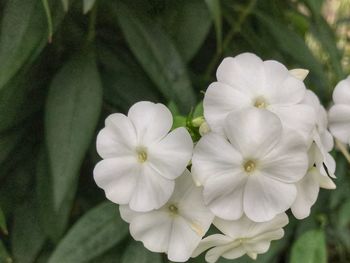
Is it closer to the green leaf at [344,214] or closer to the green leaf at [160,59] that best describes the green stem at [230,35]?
the green leaf at [160,59]

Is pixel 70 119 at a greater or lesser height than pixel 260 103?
lesser

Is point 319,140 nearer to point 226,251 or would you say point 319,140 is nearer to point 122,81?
point 226,251

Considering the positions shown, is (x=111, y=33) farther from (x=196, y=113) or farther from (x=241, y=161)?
(x=241, y=161)

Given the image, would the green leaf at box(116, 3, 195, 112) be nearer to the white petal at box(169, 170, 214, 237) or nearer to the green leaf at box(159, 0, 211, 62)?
the green leaf at box(159, 0, 211, 62)

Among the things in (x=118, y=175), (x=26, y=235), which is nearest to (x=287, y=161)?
(x=118, y=175)

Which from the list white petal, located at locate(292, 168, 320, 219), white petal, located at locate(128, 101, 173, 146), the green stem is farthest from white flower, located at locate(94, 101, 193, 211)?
the green stem

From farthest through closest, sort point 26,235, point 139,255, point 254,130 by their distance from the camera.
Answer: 1. point 26,235
2. point 139,255
3. point 254,130
